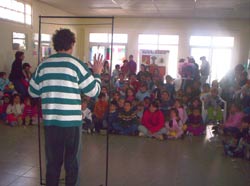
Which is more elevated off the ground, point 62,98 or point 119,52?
point 119,52

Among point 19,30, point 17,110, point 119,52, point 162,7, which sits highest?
point 162,7

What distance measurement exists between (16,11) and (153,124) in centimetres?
491

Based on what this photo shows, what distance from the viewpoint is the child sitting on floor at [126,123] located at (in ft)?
15.3

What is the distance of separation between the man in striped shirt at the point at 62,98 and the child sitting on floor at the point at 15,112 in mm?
3305

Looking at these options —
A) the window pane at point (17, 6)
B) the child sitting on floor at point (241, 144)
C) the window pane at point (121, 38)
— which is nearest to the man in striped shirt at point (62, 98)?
the child sitting on floor at point (241, 144)

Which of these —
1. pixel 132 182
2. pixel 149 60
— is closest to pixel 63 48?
pixel 132 182

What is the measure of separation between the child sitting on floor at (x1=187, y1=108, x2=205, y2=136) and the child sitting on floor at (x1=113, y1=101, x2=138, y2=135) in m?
0.97

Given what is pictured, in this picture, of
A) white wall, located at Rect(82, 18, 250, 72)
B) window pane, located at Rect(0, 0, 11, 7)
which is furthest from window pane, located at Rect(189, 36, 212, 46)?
window pane, located at Rect(0, 0, 11, 7)

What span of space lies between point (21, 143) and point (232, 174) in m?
2.95

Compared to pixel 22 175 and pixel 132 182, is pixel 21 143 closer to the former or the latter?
pixel 22 175

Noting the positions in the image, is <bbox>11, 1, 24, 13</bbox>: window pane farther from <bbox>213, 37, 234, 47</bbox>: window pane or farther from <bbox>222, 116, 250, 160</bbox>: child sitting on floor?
<bbox>213, 37, 234, 47</bbox>: window pane

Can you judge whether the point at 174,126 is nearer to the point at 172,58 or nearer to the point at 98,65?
the point at 98,65

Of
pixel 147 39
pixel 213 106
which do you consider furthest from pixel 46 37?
pixel 213 106

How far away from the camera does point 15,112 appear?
16.7 feet
